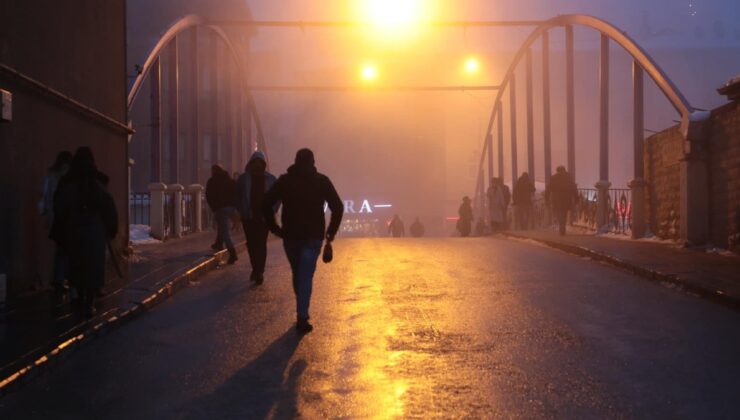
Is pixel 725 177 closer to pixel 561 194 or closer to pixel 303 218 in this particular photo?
pixel 561 194

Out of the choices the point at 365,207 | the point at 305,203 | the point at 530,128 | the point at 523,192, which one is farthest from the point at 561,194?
the point at 365,207

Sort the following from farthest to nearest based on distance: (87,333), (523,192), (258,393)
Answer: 1. (523,192)
2. (87,333)
3. (258,393)

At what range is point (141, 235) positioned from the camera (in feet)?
73.5

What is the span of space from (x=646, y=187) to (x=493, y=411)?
18123mm

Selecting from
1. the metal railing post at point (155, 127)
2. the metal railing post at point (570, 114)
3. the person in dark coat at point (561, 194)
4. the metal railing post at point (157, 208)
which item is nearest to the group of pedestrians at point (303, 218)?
the metal railing post at point (157, 208)

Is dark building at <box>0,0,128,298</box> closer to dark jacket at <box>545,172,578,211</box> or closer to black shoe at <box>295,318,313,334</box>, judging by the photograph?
black shoe at <box>295,318,313,334</box>

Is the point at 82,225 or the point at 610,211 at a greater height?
the point at 610,211

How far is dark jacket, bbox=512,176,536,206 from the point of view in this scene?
32188mm

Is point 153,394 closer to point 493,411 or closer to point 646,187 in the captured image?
point 493,411

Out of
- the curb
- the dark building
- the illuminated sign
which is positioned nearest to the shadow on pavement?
the curb

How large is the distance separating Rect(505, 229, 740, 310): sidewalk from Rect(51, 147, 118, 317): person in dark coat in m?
6.52

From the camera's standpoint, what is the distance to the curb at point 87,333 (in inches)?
246

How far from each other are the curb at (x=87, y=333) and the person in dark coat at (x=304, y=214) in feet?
5.75

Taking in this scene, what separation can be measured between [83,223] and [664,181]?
1515 centimetres
